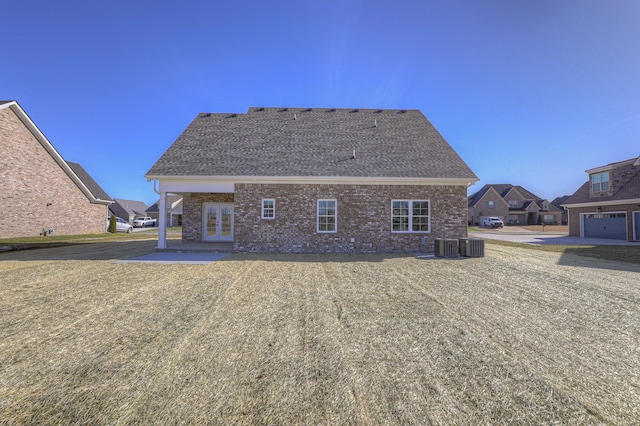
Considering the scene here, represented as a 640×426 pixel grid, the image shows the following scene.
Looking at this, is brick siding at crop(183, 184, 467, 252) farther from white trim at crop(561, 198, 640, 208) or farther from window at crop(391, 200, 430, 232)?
white trim at crop(561, 198, 640, 208)

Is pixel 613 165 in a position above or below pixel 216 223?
above

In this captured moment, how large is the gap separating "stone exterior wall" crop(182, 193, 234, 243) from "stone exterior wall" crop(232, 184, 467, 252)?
144 inches

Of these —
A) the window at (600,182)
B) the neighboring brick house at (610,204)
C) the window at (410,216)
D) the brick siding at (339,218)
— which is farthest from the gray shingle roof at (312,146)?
the window at (600,182)

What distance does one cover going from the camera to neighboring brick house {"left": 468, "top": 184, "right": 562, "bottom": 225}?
4900 centimetres

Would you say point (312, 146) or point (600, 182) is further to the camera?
point (600, 182)

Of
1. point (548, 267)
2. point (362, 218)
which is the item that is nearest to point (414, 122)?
point (362, 218)

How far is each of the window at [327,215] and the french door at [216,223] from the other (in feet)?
20.2

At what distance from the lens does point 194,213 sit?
16109 mm

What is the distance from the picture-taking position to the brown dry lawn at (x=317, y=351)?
2.67 meters

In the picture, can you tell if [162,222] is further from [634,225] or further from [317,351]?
[634,225]

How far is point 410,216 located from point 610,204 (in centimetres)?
2110

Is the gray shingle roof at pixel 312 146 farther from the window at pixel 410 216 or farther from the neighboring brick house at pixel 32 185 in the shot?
the neighboring brick house at pixel 32 185

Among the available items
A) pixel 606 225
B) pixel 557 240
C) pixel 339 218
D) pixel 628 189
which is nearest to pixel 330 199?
pixel 339 218

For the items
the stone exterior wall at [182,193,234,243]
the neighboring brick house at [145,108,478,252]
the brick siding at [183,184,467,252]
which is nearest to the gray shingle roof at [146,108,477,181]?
the neighboring brick house at [145,108,478,252]
